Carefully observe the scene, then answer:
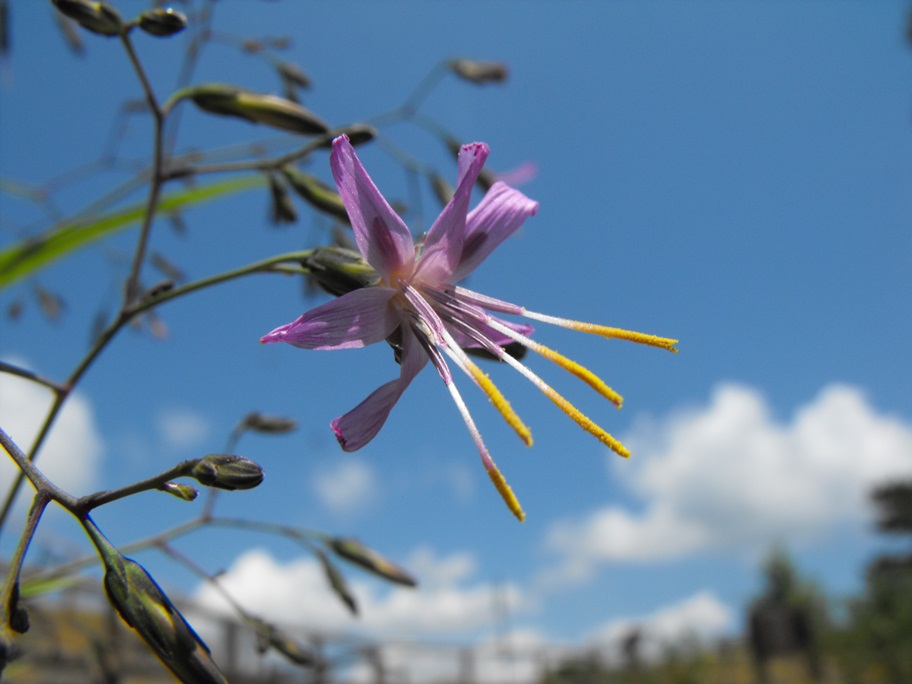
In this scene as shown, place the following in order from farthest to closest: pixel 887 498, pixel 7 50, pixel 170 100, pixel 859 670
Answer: pixel 887 498 < pixel 859 670 < pixel 7 50 < pixel 170 100

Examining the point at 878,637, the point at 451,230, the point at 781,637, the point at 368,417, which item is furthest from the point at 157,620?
the point at 781,637

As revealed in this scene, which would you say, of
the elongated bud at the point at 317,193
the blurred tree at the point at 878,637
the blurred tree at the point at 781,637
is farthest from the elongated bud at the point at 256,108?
the blurred tree at the point at 781,637

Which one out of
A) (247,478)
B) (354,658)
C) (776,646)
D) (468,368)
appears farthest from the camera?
(776,646)

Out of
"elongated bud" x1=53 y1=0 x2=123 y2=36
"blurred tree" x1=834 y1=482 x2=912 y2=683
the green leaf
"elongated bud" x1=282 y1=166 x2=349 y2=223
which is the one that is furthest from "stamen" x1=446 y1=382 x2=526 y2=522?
"blurred tree" x1=834 y1=482 x2=912 y2=683

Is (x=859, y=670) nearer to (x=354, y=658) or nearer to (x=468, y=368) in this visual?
(x=354, y=658)

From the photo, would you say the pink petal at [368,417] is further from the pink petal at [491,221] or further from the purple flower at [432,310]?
the pink petal at [491,221]

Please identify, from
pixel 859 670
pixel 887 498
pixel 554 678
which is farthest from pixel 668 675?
pixel 887 498
